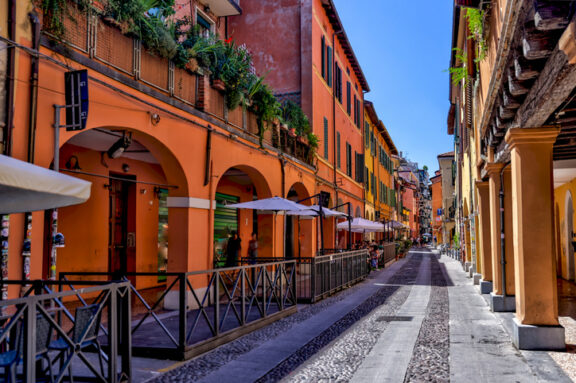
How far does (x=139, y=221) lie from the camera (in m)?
12.1

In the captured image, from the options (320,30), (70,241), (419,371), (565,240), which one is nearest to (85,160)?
(70,241)

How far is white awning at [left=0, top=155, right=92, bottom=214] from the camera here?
3.72m

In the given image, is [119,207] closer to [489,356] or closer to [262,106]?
[262,106]

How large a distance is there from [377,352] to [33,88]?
5.46 metres

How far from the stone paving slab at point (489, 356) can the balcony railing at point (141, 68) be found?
632 cm

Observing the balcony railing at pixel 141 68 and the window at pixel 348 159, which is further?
the window at pixel 348 159

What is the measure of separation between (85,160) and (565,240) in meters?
13.3

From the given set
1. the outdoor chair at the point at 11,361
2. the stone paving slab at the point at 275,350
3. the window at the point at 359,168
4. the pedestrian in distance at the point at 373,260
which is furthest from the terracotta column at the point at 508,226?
the window at the point at 359,168

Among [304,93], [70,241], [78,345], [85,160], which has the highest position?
[304,93]

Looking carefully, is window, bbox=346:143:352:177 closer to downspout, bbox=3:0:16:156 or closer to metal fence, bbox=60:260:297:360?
metal fence, bbox=60:260:297:360

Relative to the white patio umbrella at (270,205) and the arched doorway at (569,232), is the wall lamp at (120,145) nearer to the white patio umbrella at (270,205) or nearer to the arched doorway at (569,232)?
the white patio umbrella at (270,205)

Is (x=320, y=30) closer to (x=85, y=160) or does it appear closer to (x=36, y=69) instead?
(x=85, y=160)

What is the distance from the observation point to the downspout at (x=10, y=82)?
571cm

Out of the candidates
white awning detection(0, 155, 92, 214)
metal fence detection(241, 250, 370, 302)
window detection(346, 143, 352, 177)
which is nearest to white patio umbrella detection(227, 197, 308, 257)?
metal fence detection(241, 250, 370, 302)
